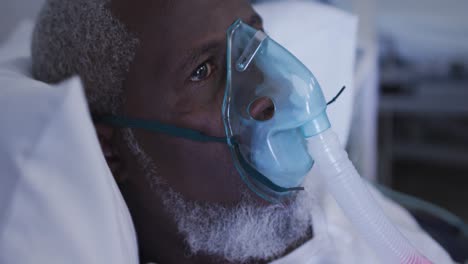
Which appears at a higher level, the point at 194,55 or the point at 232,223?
the point at 194,55

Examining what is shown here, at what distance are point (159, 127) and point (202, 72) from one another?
0.13m

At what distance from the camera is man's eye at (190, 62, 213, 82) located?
979mm

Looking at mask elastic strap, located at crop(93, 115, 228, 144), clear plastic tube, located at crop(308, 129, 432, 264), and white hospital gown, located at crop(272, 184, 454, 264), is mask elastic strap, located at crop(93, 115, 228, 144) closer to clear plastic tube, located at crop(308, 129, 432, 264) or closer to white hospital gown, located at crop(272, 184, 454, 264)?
clear plastic tube, located at crop(308, 129, 432, 264)

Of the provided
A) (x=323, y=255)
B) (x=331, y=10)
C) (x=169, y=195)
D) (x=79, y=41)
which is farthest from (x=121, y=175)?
(x=331, y=10)

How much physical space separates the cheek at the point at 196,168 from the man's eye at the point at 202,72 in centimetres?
12

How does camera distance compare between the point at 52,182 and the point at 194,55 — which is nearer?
the point at 52,182

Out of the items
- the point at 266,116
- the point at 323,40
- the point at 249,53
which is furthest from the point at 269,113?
the point at 323,40

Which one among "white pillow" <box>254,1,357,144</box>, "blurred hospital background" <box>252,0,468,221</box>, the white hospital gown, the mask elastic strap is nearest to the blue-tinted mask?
the mask elastic strap

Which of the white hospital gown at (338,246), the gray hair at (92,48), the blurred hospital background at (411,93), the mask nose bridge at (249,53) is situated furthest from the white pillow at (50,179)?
the blurred hospital background at (411,93)

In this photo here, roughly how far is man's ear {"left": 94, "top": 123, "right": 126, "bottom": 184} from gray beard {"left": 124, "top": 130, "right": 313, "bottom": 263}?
0.04 meters

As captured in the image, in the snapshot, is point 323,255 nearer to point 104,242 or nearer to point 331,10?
point 104,242

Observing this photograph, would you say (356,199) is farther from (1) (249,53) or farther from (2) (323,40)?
(2) (323,40)

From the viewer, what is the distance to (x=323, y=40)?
1.53 meters

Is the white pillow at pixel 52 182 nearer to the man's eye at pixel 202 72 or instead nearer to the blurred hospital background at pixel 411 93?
the man's eye at pixel 202 72
